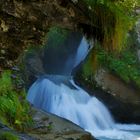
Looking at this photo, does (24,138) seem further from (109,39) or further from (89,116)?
(89,116)

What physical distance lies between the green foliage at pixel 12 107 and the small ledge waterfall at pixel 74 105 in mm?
3570

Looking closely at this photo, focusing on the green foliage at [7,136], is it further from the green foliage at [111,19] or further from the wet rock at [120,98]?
the wet rock at [120,98]

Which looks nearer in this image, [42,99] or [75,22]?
[75,22]

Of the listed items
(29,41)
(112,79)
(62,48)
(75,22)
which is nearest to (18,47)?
(29,41)

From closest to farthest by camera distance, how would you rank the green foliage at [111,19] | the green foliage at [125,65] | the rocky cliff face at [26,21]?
the rocky cliff face at [26,21]
the green foliage at [111,19]
the green foliage at [125,65]

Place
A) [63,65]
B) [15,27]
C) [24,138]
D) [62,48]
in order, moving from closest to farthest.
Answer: [15,27] → [24,138] → [63,65] → [62,48]

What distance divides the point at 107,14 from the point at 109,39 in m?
0.36

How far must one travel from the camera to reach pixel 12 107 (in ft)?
36.0

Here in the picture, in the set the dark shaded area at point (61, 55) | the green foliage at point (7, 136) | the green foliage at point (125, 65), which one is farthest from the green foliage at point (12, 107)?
the dark shaded area at point (61, 55)

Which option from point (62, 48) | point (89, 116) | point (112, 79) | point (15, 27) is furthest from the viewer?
point (62, 48)

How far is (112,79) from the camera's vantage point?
17422 millimetres

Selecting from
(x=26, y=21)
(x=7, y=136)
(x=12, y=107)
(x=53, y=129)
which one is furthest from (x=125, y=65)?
(x=26, y=21)

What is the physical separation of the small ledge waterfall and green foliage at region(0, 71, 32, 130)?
3.57m

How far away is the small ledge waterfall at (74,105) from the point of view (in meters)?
15.4
